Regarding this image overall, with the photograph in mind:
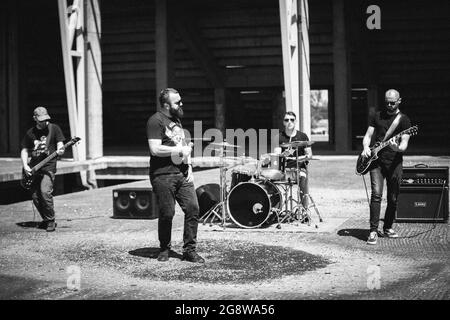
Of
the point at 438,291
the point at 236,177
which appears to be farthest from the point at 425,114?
the point at 438,291

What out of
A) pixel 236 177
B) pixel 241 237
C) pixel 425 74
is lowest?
pixel 241 237

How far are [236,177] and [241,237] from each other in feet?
3.77

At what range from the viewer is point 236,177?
11.4 metres

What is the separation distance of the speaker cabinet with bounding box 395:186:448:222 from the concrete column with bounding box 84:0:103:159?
1338 cm

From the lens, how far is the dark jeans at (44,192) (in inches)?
446

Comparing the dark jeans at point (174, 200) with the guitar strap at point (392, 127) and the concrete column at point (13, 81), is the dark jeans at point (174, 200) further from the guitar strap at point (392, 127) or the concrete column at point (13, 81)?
the concrete column at point (13, 81)

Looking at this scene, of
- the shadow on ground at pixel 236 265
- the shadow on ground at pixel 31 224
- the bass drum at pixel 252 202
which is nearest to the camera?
the shadow on ground at pixel 236 265

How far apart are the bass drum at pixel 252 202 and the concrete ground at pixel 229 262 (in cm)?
18

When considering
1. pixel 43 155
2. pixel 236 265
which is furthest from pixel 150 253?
pixel 43 155

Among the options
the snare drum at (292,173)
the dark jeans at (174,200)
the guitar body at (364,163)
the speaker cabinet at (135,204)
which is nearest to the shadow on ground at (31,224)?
the speaker cabinet at (135,204)

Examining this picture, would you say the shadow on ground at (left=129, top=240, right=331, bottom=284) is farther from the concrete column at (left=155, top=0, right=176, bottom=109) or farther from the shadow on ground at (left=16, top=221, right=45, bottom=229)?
the concrete column at (left=155, top=0, right=176, bottom=109)

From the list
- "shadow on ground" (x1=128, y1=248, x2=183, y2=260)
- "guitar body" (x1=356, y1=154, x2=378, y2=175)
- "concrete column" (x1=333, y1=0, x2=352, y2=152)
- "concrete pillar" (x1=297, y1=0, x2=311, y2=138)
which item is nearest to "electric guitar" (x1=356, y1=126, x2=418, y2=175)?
"guitar body" (x1=356, y1=154, x2=378, y2=175)
